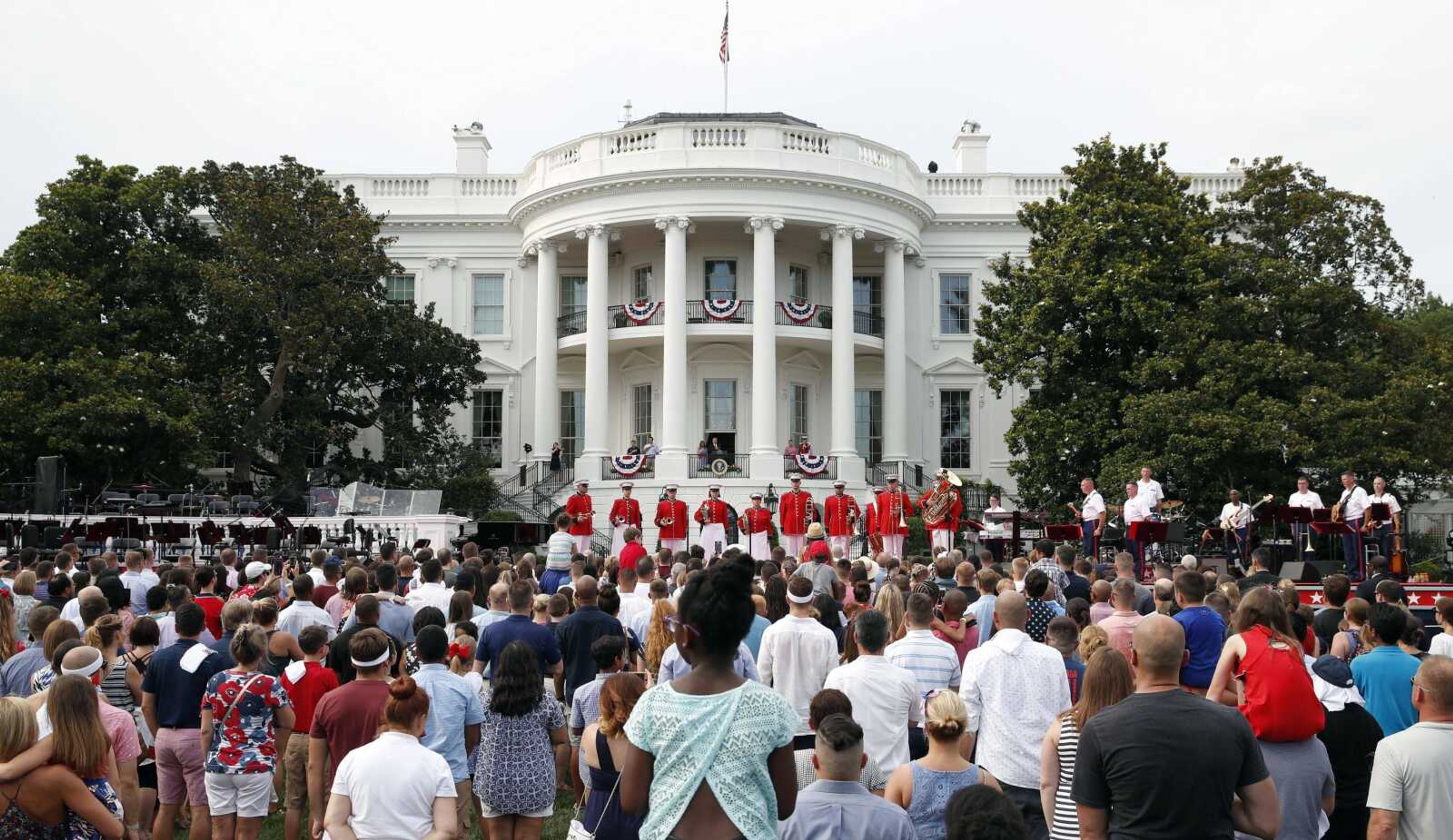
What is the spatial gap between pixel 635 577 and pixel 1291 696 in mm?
5448

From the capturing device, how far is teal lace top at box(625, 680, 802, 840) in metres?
3.73

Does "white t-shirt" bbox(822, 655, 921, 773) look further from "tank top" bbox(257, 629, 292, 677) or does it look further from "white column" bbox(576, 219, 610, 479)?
"white column" bbox(576, 219, 610, 479)

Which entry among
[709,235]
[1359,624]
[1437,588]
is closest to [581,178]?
[709,235]

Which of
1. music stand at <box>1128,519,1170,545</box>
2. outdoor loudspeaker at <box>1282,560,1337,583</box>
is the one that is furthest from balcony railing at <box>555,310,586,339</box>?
outdoor loudspeaker at <box>1282,560,1337,583</box>

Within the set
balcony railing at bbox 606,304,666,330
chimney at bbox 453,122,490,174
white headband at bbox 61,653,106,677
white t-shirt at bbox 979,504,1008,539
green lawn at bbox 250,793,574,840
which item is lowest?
green lawn at bbox 250,793,574,840

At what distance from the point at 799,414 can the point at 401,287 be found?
1275 cm

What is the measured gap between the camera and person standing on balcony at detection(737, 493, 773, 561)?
23000mm

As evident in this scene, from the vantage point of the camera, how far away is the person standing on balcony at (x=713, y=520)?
874 inches

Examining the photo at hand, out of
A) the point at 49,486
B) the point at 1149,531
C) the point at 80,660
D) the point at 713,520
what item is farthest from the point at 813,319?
the point at 80,660

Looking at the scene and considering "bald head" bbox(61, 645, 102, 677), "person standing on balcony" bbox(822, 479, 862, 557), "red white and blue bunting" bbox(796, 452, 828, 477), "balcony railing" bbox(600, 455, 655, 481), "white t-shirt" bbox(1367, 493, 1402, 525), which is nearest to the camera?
"bald head" bbox(61, 645, 102, 677)

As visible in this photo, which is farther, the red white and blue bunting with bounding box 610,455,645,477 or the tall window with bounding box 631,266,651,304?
the tall window with bounding box 631,266,651,304

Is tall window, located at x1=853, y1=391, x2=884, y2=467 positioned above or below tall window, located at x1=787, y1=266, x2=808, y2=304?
below

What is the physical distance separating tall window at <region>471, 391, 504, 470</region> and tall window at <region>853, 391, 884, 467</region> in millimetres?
10677

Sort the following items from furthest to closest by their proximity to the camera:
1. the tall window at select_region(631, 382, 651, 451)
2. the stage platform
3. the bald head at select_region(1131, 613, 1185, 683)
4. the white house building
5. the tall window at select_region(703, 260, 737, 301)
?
the tall window at select_region(631, 382, 651, 451) → the tall window at select_region(703, 260, 737, 301) → the white house building → the stage platform → the bald head at select_region(1131, 613, 1185, 683)
